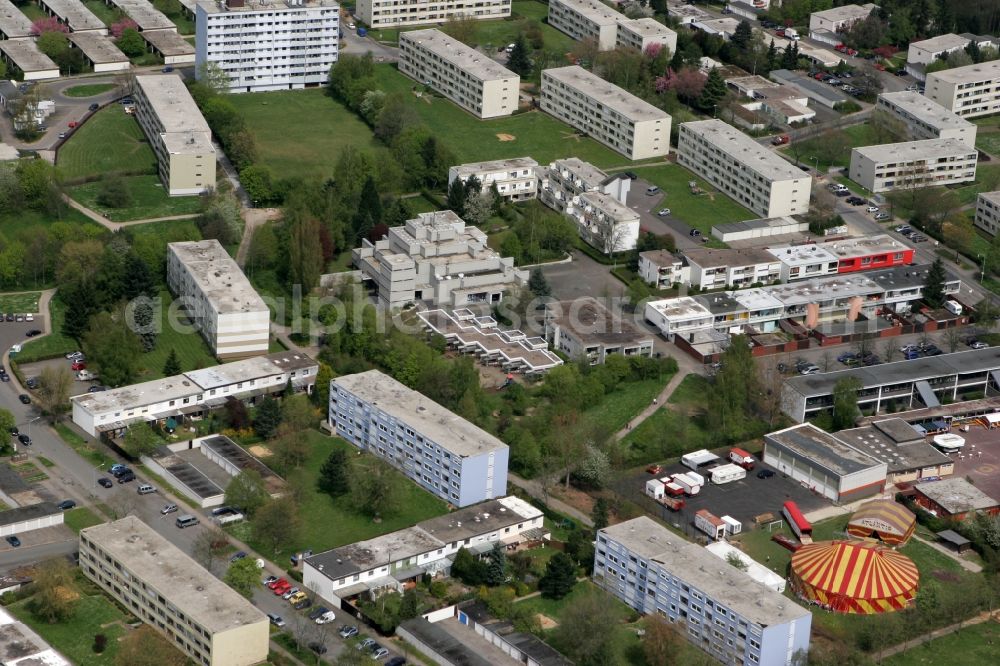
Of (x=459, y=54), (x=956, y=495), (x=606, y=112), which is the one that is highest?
(x=459, y=54)

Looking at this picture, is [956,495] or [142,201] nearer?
[956,495]

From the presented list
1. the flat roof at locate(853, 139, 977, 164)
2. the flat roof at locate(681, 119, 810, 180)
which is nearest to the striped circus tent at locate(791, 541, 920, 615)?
the flat roof at locate(681, 119, 810, 180)

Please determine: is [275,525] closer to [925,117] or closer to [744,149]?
[744,149]

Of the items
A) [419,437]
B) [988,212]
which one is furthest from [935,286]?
[419,437]

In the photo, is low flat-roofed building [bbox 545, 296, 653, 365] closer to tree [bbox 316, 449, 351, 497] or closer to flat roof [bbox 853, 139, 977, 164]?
tree [bbox 316, 449, 351, 497]

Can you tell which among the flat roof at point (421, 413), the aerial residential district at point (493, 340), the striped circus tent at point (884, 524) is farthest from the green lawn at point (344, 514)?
the striped circus tent at point (884, 524)

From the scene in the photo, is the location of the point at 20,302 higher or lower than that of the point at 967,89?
lower
